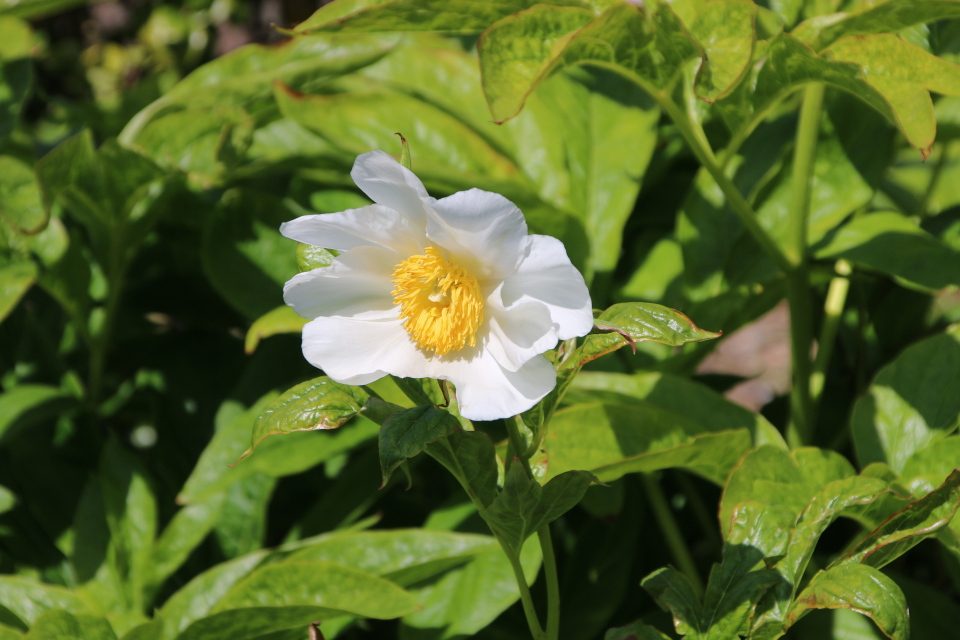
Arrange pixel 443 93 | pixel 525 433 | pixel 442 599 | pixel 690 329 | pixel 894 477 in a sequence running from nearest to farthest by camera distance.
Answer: pixel 690 329 → pixel 525 433 → pixel 894 477 → pixel 442 599 → pixel 443 93

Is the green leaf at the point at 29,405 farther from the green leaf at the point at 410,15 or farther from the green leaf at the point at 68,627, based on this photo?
the green leaf at the point at 410,15

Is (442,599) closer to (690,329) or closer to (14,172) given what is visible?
(690,329)

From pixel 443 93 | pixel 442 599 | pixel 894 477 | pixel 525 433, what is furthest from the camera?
pixel 443 93

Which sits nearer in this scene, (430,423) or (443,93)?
(430,423)

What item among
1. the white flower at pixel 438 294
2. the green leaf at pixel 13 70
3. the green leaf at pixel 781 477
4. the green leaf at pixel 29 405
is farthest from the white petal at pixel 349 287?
the green leaf at pixel 13 70

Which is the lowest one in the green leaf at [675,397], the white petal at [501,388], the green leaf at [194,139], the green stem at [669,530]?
the green stem at [669,530]

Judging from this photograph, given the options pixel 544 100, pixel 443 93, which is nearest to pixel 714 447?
pixel 544 100
